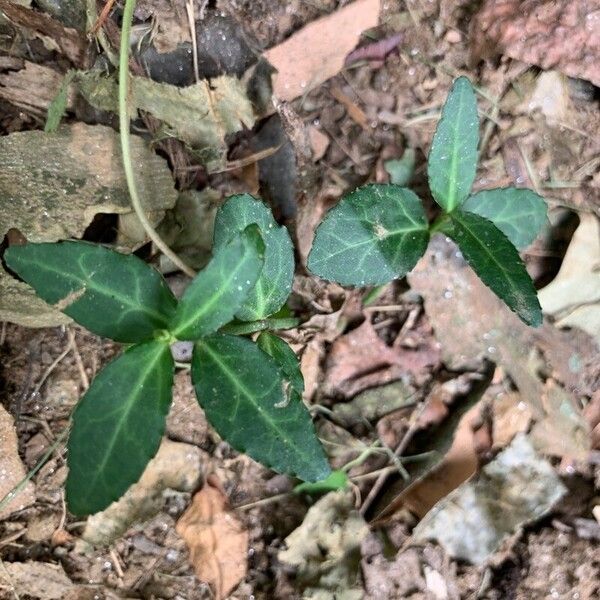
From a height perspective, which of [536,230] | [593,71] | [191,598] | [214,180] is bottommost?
[191,598]

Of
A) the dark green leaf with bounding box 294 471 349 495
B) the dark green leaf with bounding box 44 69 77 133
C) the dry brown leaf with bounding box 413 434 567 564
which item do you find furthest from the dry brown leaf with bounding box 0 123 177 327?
the dry brown leaf with bounding box 413 434 567 564

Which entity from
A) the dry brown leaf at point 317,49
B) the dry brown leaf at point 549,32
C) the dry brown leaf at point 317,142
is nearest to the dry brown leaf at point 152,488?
the dry brown leaf at point 317,142

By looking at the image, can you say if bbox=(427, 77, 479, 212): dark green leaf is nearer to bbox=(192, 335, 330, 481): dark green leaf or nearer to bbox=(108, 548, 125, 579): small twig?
bbox=(192, 335, 330, 481): dark green leaf

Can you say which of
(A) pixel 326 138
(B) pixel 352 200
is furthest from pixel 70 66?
(B) pixel 352 200

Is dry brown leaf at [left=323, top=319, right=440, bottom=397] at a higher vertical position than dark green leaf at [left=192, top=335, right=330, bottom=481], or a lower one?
lower

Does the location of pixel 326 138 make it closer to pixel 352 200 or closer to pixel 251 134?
pixel 251 134

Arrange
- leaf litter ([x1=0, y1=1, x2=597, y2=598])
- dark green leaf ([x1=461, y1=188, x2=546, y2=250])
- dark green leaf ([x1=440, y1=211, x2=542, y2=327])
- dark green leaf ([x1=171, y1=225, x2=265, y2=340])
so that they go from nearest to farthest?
dark green leaf ([x1=171, y1=225, x2=265, y2=340]), dark green leaf ([x1=440, y1=211, x2=542, y2=327]), dark green leaf ([x1=461, y1=188, x2=546, y2=250]), leaf litter ([x1=0, y1=1, x2=597, y2=598])

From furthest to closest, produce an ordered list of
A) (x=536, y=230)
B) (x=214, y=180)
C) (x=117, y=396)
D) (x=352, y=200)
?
(x=214, y=180) → (x=536, y=230) → (x=352, y=200) → (x=117, y=396)
